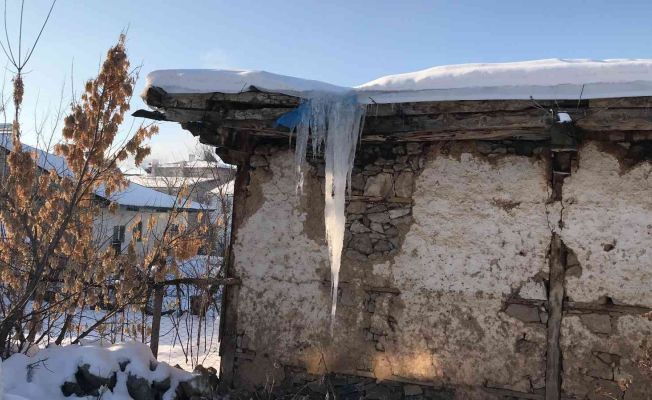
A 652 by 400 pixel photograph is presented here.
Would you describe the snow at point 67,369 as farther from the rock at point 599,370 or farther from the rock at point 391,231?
the rock at point 599,370

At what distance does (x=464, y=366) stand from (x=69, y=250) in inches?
147

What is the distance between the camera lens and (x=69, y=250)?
190 inches

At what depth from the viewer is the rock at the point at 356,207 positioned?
495 centimetres

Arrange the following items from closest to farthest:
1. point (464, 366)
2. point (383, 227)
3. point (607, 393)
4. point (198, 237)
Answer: point (607, 393) < point (464, 366) < point (383, 227) < point (198, 237)

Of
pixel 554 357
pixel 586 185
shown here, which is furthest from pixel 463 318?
pixel 586 185

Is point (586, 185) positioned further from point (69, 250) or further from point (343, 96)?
point (69, 250)

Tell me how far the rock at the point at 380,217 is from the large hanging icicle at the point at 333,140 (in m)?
0.31

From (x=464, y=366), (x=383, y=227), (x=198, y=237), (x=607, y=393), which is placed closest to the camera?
(x=607, y=393)

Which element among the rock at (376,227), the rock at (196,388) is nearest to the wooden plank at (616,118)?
the rock at (376,227)

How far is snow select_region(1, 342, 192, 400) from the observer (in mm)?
4008

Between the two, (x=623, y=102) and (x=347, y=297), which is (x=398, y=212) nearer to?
(x=347, y=297)

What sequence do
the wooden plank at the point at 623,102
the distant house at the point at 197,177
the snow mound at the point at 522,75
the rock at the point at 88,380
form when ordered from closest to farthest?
the snow mound at the point at 522,75 < the wooden plank at the point at 623,102 < the rock at the point at 88,380 < the distant house at the point at 197,177

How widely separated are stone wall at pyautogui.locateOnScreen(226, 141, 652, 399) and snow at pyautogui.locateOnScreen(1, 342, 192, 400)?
949 mm

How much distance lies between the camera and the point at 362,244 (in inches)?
194
